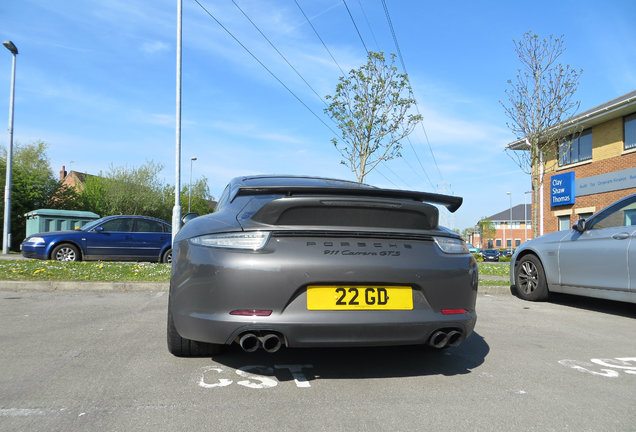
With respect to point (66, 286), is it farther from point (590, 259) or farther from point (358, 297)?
point (590, 259)

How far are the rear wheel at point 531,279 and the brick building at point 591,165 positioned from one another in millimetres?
11773

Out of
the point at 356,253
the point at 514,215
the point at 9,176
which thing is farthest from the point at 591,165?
the point at 514,215

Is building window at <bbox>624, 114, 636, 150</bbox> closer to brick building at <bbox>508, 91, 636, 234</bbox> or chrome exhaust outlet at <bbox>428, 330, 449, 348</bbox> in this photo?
brick building at <bbox>508, 91, 636, 234</bbox>

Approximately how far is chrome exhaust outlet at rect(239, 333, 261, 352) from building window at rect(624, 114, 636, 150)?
21.1m

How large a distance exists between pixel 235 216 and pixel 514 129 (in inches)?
644

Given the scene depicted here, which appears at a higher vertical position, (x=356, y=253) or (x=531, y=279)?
(x=356, y=253)

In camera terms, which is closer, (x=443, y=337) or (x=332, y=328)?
(x=332, y=328)

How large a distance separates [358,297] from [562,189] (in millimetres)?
22619

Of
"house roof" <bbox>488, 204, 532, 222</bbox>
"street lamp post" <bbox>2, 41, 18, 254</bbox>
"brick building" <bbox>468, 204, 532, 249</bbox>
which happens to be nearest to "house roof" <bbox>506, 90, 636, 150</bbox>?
"street lamp post" <bbox>2, 41, 18, 254</bbox>

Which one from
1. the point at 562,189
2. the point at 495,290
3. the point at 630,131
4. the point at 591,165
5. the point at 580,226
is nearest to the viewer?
the point at 580,226

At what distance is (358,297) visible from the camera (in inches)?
102

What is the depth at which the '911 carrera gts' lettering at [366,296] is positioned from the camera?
8.46 feet

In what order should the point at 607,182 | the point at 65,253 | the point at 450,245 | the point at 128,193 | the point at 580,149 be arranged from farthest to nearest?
1. the point at 128,193
2. the point at 580,149
3. the point at 607,182
4. the point at 65,253
5. the point at 450,245

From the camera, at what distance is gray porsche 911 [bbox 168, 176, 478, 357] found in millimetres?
2508
